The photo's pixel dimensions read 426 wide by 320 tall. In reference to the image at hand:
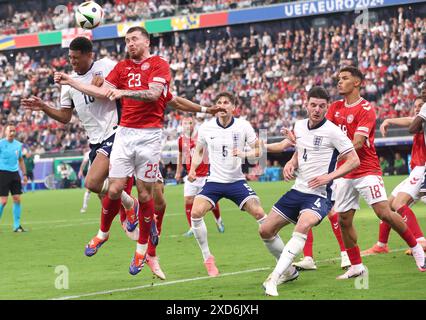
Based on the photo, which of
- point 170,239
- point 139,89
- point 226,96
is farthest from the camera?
point 170,239

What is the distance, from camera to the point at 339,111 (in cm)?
1139

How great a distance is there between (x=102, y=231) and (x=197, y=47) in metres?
45.1

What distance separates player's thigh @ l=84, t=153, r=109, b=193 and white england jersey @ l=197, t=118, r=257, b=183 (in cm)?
162

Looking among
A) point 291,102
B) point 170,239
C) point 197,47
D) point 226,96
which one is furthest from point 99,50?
point 226,96

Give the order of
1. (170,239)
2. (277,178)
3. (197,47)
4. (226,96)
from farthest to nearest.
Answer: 1. (197,47)
2. (277,178)
3. (170,239)
4. (226,96)

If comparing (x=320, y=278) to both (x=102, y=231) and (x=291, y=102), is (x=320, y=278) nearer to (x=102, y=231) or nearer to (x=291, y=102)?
(x=102, y=231)

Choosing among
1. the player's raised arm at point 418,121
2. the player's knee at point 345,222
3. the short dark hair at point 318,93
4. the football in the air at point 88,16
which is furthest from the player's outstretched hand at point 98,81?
the player's raised arm at point 418,121

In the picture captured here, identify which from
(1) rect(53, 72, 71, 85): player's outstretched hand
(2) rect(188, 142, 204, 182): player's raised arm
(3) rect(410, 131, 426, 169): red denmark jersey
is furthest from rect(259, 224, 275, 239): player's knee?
(3) rect(410, 131, 426, 169): red denmark jersey

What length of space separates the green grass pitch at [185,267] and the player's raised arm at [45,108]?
2.19 m

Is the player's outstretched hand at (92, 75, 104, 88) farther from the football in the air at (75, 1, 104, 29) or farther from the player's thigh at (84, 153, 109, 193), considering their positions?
the football in the air at (75, 1, 104, 29)

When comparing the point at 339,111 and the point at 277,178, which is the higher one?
the point at 339,111

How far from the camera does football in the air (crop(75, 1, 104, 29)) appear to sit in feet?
39.4

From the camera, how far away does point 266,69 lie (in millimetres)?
49625

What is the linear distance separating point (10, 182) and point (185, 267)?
9528mm
